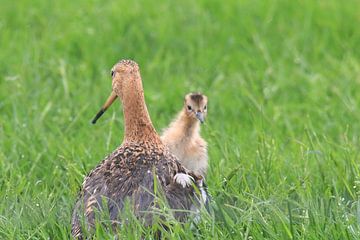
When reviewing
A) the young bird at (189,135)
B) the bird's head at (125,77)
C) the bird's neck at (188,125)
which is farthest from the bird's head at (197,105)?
the bird's head at (125,77)

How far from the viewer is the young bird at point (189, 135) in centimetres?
768

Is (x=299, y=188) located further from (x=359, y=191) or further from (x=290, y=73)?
(x=290, y=73)

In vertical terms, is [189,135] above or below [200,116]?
below

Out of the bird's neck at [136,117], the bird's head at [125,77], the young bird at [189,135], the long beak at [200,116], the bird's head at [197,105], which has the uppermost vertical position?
the bird's head at [125,77]

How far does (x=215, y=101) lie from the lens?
953 cm

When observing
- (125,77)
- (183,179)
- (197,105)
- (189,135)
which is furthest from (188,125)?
(183,179)

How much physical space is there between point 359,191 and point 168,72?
4105mm

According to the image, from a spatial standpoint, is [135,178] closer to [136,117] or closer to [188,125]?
[136,117]

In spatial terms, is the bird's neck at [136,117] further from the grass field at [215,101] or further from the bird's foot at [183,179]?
the grass field at [215,101]

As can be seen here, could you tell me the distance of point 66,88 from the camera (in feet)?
31.0

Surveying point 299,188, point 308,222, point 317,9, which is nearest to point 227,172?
point 299,188

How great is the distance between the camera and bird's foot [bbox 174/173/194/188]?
Result: 614 cm

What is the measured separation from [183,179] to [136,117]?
0.59 meters

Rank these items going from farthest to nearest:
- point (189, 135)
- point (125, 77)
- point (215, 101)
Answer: point (215, 101)
point (189, 135)
point (125, 77)
